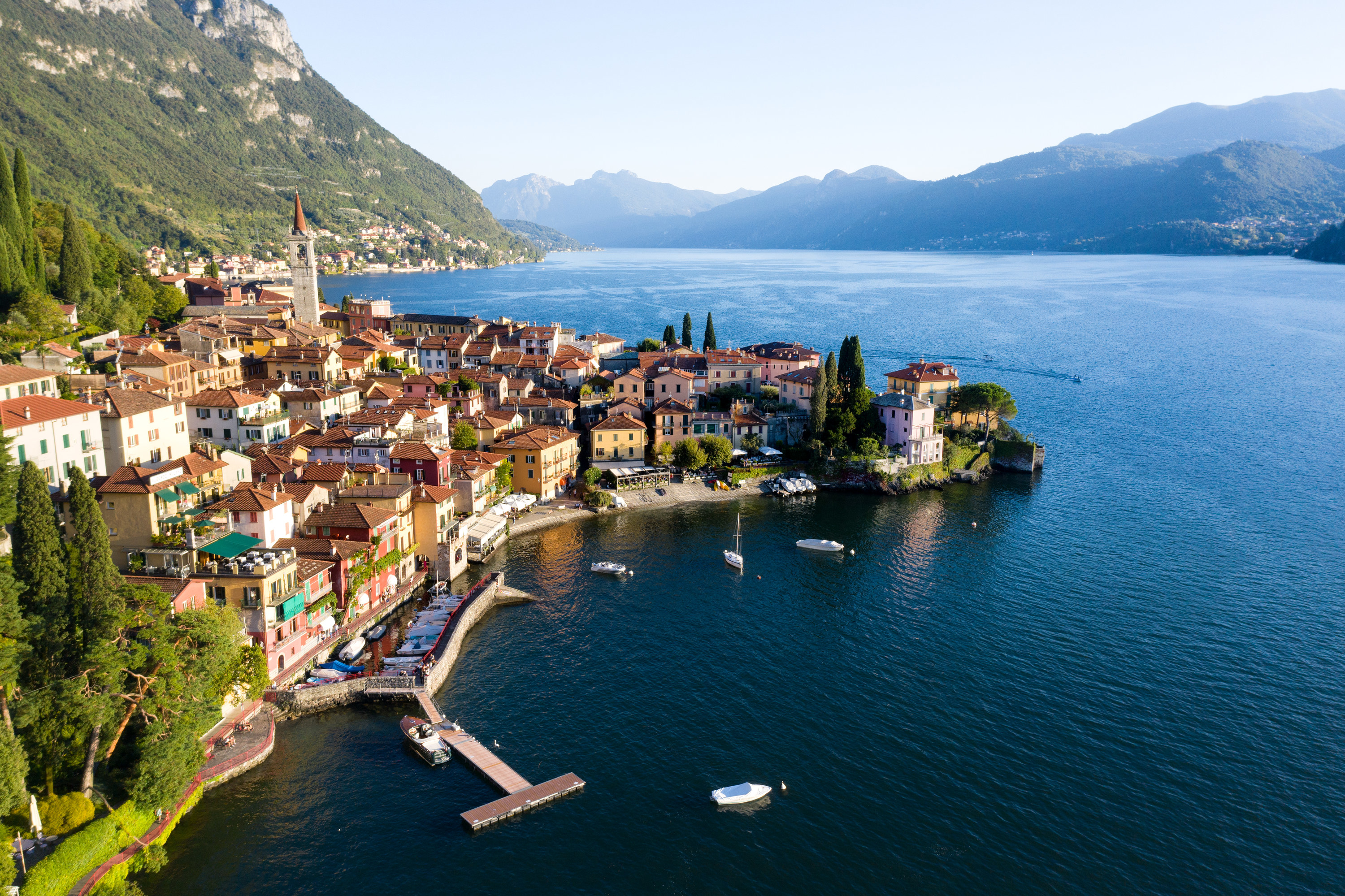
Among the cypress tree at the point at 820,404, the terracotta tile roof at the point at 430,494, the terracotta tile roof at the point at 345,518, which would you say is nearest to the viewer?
the terracotta tile roof at the point at 345,518

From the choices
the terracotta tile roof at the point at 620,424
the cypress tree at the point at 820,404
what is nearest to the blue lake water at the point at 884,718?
the cypress tree at the point at 820,404

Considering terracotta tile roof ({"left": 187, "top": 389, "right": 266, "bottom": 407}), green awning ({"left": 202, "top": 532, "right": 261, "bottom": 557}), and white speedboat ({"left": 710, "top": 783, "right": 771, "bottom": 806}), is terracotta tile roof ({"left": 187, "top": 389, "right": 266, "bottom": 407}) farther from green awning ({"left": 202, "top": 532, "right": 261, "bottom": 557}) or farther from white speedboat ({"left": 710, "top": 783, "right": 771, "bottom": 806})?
white speedboat ({"left": 710, "top": 783, "right": 771, "bottom": 806})

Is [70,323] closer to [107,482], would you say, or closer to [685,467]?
[107,482]

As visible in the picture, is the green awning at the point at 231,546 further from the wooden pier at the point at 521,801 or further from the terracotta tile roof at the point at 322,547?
the wooden pier at the point at 521,801

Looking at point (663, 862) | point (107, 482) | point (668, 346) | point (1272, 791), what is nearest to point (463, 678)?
point (663, 862)

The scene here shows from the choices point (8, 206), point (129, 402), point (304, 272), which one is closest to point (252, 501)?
point (129, 402)

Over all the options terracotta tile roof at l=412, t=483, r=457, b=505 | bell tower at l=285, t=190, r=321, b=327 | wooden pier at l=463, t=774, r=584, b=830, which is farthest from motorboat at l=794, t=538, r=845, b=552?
bell tower at l=285, t=190, r=321, b=327
